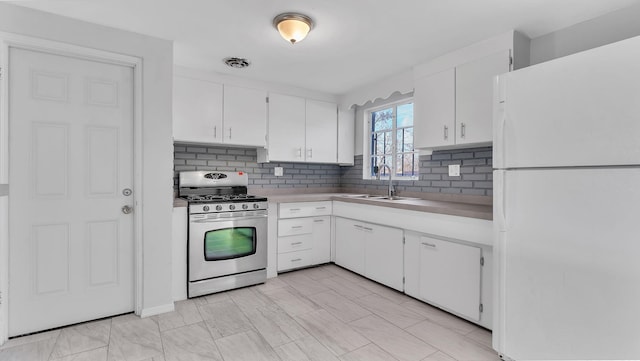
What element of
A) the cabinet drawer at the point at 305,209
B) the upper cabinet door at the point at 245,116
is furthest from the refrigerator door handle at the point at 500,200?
the upper cabinet door at the point at 245,116

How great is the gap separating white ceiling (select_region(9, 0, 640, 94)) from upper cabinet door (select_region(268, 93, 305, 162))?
767 millimetres

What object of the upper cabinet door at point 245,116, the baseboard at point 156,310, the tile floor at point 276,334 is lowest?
the tile floor at point 276,334

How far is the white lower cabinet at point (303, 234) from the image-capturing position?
11.5 ft

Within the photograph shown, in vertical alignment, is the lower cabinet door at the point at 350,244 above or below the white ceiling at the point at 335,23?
below

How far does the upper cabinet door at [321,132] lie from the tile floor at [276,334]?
189 cm

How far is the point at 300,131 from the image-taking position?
398cm

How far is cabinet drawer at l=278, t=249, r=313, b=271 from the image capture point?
3504mm

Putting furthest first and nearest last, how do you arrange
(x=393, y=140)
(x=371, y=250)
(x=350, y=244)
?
(x=393, y=140), (x=350, y=244), (x=371, y=250)

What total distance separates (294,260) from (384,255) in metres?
1.09

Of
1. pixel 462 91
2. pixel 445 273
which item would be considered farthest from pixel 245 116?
pixel 445 273

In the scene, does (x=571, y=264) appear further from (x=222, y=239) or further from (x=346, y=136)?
(x=346, y=136)

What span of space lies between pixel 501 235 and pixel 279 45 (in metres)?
2.25

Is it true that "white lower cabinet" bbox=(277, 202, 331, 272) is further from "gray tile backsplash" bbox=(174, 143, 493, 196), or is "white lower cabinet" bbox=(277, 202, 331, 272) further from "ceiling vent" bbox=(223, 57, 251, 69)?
"ceiling vent" bbox=(223, 57, 251, 69)

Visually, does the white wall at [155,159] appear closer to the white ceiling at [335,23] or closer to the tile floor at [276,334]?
the white ceiling at [335,23]
